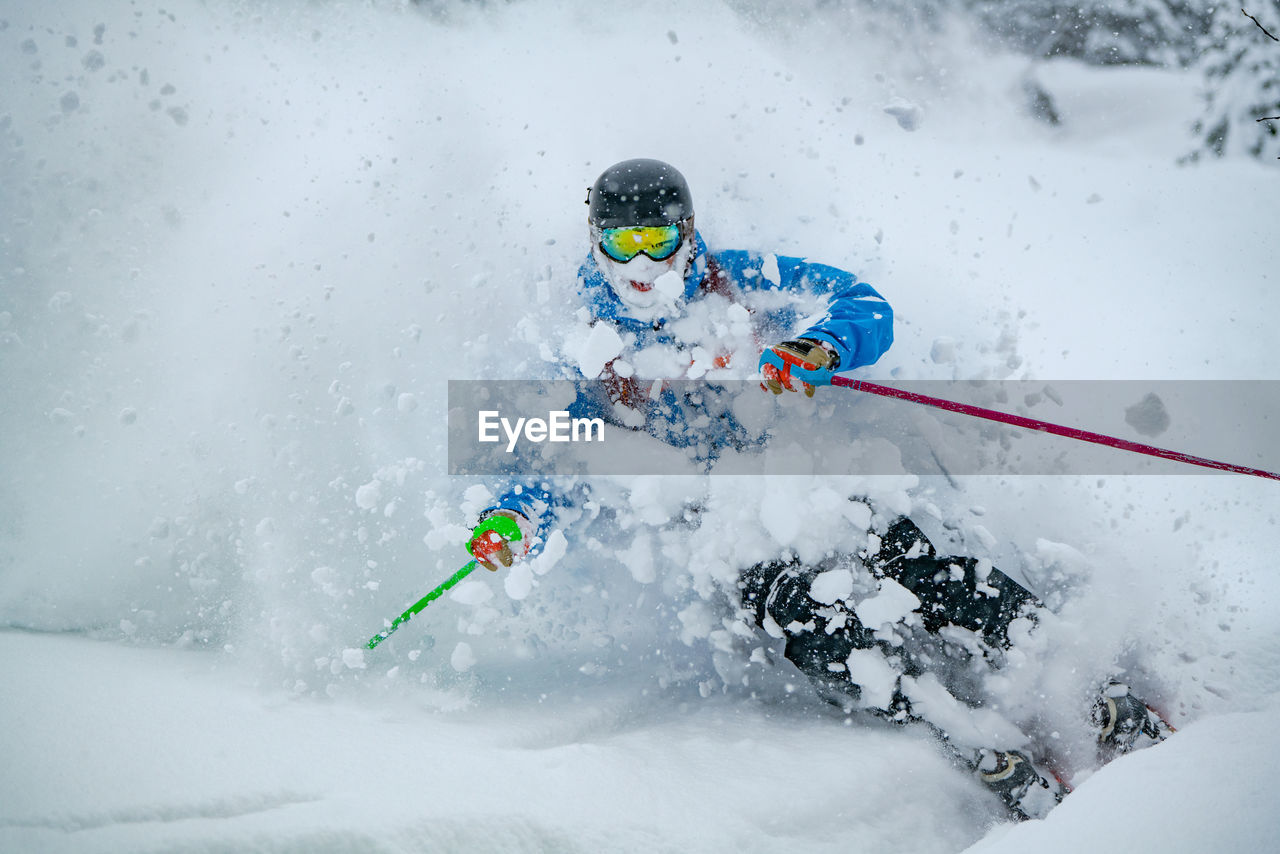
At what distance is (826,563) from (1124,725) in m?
1.12

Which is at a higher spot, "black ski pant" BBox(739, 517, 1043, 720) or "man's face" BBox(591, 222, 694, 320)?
"man's face" BBox(591, 222, 694, 320)

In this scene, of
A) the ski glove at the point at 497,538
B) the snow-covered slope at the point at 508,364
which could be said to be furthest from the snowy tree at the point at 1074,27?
the ski glove at the point at 497,538

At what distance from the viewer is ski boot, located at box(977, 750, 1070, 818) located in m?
2.11

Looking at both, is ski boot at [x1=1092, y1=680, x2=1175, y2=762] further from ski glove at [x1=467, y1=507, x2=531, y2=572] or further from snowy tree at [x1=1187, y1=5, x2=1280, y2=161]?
snowy tree at [x1=1187, y1=5, x2=1280, y2=161]

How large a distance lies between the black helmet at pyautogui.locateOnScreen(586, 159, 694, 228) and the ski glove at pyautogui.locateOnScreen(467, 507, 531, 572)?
119cm

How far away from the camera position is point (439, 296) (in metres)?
3.13

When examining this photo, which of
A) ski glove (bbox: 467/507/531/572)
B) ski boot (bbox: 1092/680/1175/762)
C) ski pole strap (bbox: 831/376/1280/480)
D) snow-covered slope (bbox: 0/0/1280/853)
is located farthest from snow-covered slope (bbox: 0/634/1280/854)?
ski pole strap (bbox: 831/376/1280/480)

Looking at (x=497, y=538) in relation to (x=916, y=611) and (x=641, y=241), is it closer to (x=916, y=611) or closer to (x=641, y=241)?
(x=641, y=241)

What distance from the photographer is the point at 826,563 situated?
7.64 feet

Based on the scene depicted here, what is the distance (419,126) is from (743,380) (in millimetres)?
2345

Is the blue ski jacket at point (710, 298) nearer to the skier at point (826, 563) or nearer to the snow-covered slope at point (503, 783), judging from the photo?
the skier at point (826, 563)

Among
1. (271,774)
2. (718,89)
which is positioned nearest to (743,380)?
(718,89)

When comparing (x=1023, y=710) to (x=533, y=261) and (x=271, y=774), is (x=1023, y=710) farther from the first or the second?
(x=533, y=261)

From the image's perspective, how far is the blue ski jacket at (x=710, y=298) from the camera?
2385 millimetres
